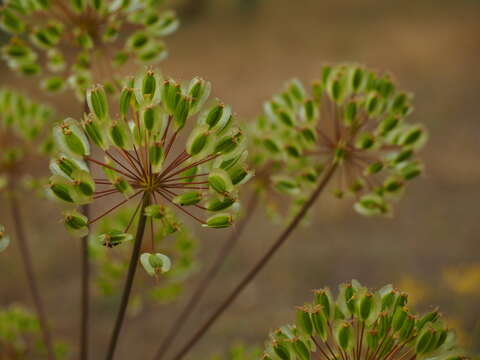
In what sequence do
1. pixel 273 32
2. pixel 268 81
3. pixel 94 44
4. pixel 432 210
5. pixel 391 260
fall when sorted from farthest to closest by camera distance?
pixel 273 32
pixel 268 81
pixel 432 210
pixel 391 260
pixel 94 44

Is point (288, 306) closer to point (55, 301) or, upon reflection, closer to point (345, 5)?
point (55, 301)

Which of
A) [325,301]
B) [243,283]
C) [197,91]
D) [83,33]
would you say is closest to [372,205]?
[243,283]

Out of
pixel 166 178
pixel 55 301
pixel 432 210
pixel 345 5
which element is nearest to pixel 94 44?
pixel 166 178

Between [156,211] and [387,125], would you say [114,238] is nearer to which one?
[156,211]

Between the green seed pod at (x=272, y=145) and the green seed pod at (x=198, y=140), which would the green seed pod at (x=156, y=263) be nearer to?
the green seed pod at (x=198, y=140)

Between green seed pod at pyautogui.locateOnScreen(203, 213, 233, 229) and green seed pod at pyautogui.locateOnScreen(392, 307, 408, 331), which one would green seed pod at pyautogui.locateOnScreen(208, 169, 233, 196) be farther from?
green seed pod at pyautogui.locateOnScreen(392, 307, 408, 331)

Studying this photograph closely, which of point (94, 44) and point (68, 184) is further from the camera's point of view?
point (94, 44)
